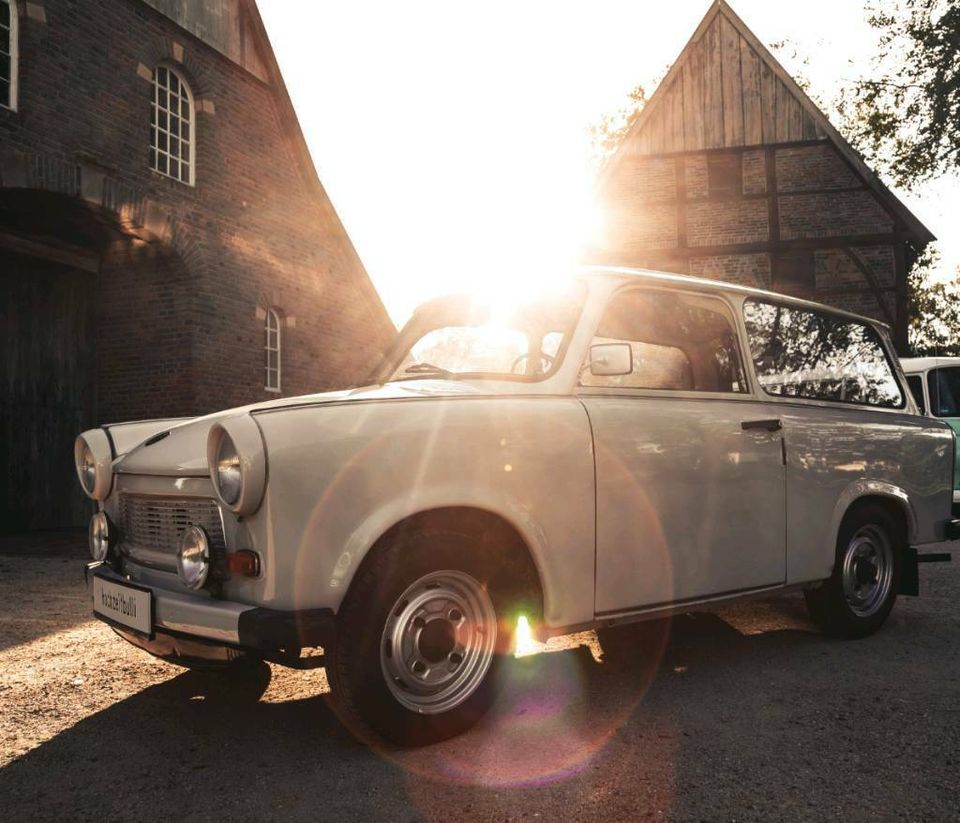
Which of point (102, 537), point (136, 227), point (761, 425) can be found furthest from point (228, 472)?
point (136, 227)

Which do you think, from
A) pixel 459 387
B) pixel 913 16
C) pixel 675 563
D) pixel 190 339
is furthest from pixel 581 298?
pixel 913 16

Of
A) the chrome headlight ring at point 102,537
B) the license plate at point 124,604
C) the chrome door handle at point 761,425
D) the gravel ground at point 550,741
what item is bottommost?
the gravel ground at point 550,741

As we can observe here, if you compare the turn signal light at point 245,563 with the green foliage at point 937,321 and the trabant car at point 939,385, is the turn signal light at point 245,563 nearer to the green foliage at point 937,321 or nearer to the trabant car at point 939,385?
the trabant car at point 939,385

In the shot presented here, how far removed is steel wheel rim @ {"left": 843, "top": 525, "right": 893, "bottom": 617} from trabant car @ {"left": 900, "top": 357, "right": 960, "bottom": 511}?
649cm

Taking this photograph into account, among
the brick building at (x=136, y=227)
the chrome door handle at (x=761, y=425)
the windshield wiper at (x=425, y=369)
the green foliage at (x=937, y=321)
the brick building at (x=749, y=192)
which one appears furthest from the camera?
the green foliage at (x=937, y=321)

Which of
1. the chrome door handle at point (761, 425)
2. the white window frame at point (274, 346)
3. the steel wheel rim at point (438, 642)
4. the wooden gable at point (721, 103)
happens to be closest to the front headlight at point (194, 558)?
the steel wheel rim at point (438, 642)

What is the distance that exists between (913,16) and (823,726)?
24.1 meters

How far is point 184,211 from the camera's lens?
35.7ft

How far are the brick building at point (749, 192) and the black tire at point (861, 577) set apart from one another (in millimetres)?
13595

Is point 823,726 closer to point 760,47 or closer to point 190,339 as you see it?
point 190,339

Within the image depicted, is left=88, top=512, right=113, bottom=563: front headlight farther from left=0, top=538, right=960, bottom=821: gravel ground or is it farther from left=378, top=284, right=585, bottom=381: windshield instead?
left=378, top=284, right=585, bottom=381: windshield

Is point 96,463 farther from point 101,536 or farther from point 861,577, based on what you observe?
point 861,577

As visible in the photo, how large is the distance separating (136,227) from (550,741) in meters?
9.02

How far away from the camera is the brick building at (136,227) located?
30.3 ft
